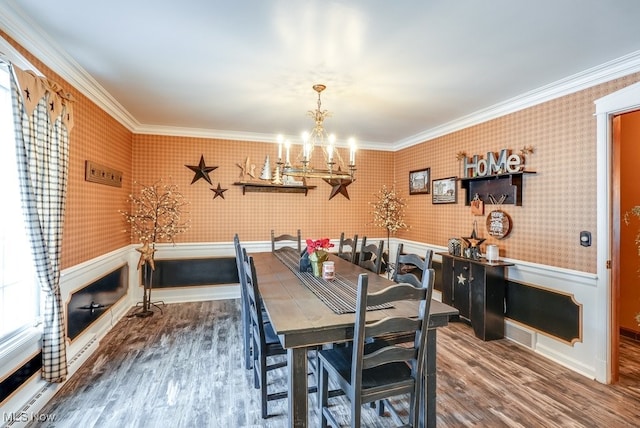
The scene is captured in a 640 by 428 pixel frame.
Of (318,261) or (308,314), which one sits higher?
(318,261)

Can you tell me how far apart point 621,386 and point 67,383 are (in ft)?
14.3

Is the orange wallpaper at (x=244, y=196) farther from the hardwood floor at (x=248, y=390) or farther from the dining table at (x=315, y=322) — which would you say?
the dining table at (x=315, y=322)

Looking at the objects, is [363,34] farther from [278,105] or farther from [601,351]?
[601,351]

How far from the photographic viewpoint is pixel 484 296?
3.34 metres

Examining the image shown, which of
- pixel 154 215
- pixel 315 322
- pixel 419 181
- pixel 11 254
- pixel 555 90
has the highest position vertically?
pixel 555 90

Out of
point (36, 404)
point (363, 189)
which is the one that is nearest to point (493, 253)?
point (363, 189)

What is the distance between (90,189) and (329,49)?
2669 millimetres

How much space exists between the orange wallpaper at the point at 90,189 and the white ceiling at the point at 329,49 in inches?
7.2

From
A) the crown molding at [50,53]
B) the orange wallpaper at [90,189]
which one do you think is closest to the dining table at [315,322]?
the orange wallpaper at [90,189]

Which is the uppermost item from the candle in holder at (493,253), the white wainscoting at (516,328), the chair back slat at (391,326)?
the candle in holder at (493,253)

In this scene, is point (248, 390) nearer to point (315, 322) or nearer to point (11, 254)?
point (315, 322)

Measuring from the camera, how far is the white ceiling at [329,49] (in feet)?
6.16

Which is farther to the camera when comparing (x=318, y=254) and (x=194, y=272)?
(x=194, y=272)

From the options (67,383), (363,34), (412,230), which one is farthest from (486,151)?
(67,383)
